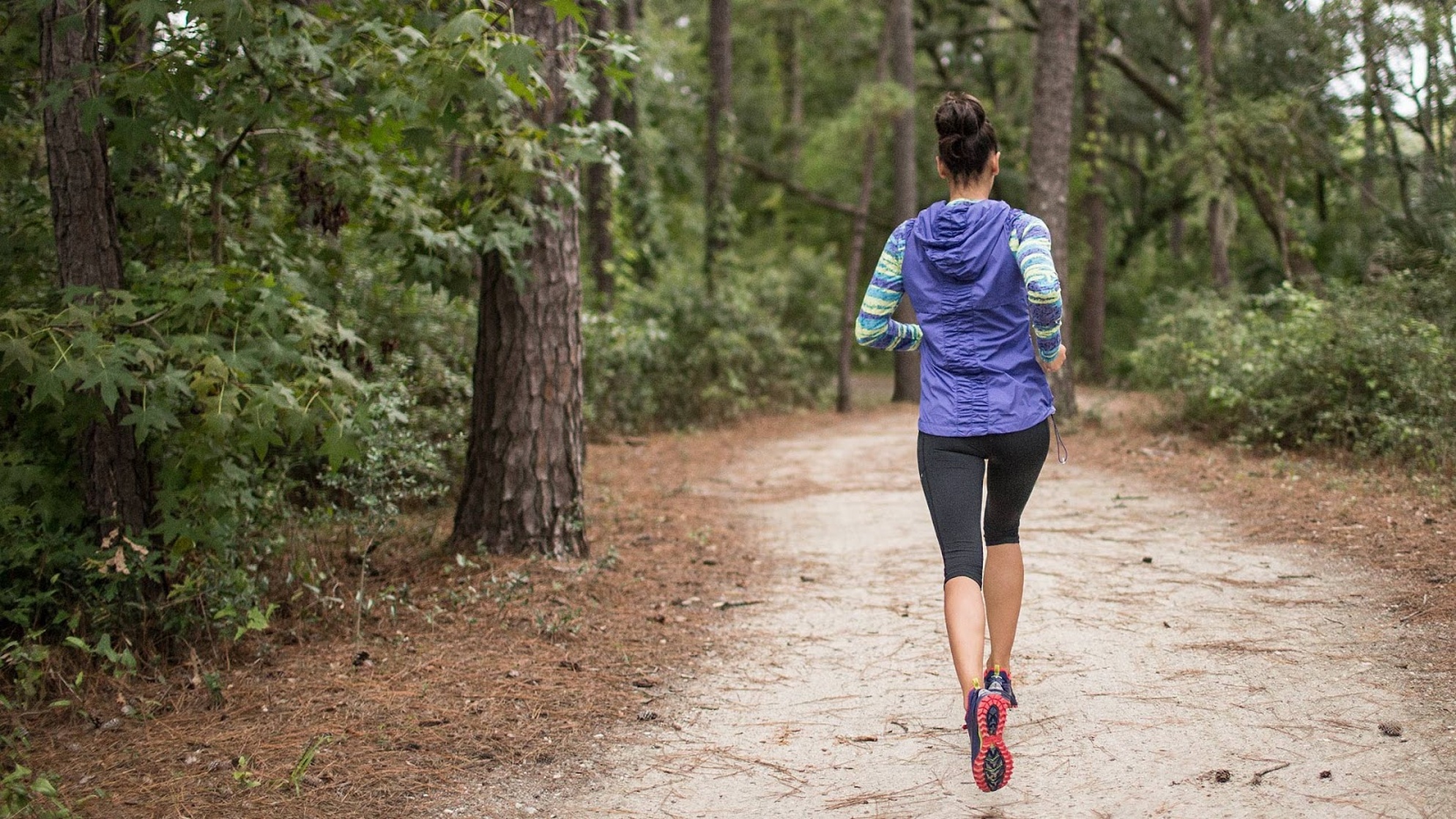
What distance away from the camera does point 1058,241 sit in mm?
12125

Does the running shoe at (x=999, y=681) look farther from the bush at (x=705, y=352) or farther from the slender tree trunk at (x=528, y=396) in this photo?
the bush at (x=705, y=352)

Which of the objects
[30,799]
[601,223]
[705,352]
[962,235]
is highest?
[601,223]

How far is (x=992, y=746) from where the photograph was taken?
3250mm

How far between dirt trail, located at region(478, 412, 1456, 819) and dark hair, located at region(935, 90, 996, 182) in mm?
1969

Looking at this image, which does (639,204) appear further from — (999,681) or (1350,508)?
(999,681)

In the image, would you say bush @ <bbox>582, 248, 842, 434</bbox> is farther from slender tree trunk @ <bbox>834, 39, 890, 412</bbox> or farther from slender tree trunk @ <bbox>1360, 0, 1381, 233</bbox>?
slender tree trunk @ <bbox>1360, 0, 1381, 233</bbox>

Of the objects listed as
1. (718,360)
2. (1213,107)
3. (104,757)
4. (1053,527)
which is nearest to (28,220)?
(104,757)

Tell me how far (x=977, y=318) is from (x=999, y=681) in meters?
1.22

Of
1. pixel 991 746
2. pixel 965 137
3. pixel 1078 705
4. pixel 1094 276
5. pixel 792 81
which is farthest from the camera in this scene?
pixel 792 81

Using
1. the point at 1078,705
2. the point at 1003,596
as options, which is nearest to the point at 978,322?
the point at 1003,596

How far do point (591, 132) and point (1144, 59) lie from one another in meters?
23.7

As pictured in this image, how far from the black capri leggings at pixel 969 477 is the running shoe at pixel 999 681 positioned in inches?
13.6

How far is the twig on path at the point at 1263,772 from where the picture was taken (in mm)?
3256

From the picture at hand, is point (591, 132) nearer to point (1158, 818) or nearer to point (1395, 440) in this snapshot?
point (1158, 818)
